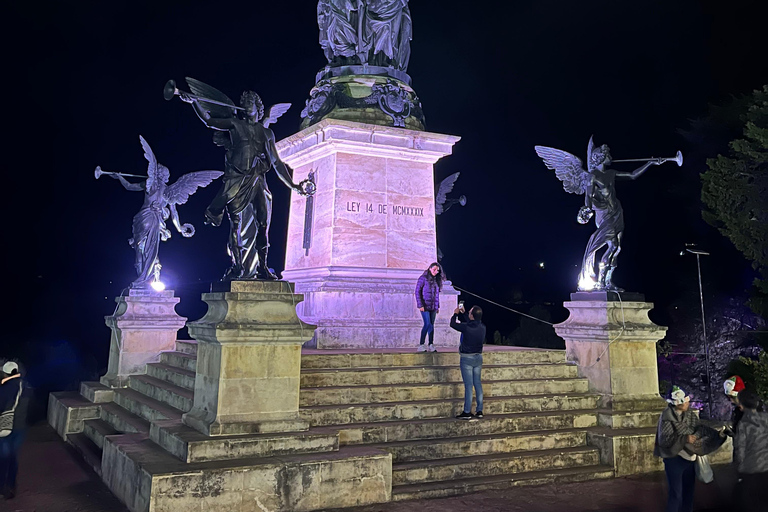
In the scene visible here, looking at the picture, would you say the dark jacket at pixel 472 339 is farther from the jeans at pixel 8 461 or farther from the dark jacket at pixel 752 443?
the jeans at pixel 8 461

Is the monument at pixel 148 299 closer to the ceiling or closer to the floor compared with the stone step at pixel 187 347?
closer to the ceiling

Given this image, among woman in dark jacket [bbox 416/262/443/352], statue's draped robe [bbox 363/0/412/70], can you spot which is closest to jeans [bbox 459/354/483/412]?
woman in dark jacket [bbox 416/262/443/352]

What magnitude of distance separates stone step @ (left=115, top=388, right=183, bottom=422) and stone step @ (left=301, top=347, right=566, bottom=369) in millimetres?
1941

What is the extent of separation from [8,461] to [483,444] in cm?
560

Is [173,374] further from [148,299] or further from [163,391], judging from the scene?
[148,299]

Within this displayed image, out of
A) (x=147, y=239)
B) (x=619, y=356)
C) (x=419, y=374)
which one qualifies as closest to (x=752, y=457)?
(x=619, y=356)

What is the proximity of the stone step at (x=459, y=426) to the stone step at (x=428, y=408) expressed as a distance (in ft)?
0.55

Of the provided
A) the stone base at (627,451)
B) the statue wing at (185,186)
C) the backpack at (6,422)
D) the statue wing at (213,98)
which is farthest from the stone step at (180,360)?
the stone base at (627,451)

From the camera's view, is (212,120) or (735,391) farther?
(212,120)

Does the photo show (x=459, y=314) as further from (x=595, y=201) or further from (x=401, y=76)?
(x=401, y=76)

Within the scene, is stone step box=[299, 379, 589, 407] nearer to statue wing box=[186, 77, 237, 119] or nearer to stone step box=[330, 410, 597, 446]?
stone step box=[330, 410, 597, 446]

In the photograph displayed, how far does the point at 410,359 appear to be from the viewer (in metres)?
9.41

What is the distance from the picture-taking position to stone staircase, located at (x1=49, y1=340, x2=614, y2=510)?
661 centimetres

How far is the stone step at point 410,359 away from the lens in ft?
29.2
